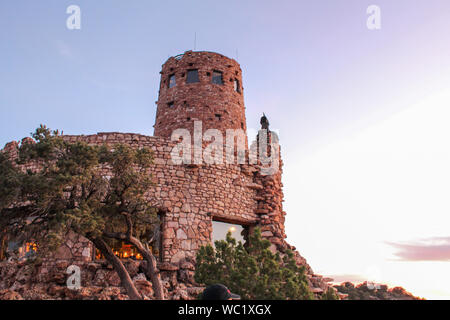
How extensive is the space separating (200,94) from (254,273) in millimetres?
12324

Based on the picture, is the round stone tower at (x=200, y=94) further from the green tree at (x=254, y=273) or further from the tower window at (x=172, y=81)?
the green tree at (x=254, y=273)

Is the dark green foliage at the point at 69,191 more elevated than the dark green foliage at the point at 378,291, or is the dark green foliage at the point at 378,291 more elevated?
the dark green foliage at the point at 69,191

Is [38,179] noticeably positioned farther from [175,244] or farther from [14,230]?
[175,244]

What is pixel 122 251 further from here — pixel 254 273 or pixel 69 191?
pixel 254 273

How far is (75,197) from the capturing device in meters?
10.3

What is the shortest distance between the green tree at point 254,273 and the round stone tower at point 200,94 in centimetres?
994

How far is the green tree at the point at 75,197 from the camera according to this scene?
950cm

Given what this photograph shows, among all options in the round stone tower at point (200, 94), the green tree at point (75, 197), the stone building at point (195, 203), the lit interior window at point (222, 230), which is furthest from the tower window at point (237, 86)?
the green tree at point (75, 197)

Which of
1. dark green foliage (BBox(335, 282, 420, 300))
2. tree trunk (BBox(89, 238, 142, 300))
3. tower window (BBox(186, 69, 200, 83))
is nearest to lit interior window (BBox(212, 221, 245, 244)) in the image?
tree trunk (BBox(89, 238, 142, 300))

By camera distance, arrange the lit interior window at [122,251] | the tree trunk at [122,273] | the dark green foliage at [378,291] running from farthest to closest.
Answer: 1. the dark green foliage at [378,291]
2. the lit interior window at [122,251]
3. the tree trunk at [122,273]

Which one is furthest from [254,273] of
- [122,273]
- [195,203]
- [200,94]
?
[200,94]

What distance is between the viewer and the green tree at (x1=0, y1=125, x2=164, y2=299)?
374 inches

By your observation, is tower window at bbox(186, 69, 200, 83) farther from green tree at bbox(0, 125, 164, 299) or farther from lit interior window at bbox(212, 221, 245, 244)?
green tree at bbox(0, 125, 164, 299)
